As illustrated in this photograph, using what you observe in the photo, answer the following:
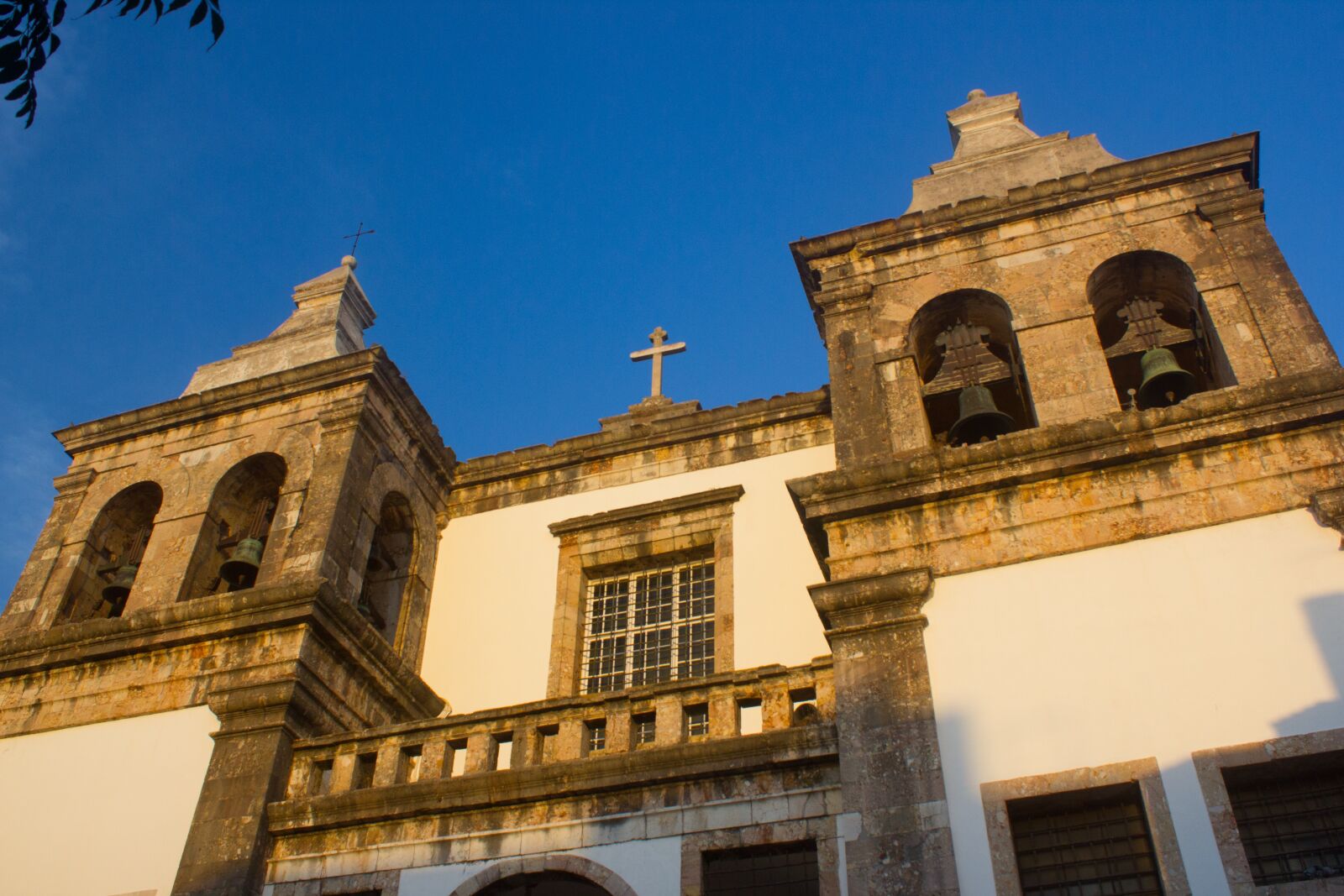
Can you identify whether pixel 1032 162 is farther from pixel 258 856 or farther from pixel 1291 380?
→ pixel 258 856

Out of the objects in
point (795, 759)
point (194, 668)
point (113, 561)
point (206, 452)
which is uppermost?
point (206, 452)

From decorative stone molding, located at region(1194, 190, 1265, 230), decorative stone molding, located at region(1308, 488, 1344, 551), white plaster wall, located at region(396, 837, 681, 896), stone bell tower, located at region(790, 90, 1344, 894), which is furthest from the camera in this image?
decorative stone molding, located at region(1194, 190, 1265, 230)

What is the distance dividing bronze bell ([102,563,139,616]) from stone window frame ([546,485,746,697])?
4.13 metres

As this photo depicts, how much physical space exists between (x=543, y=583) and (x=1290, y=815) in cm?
723

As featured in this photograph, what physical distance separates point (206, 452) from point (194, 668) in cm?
294

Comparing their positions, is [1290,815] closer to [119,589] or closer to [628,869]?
[628,869]

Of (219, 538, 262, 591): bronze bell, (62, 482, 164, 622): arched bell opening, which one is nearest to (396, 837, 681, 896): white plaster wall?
(219, 538, 262, 591): bronze bell

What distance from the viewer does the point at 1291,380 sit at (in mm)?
9086

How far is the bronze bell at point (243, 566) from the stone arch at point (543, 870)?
13.2ft

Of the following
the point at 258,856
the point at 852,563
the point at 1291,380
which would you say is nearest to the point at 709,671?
the point at 852,563

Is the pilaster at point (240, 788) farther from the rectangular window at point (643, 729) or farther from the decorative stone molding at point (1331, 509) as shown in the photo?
the decorative stone molding at point (1331, 509)

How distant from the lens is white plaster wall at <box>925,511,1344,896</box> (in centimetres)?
775

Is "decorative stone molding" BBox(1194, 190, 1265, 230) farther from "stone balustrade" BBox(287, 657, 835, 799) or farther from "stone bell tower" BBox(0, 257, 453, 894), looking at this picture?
"stone bell tower" BBox(0, 257, 453, 894)

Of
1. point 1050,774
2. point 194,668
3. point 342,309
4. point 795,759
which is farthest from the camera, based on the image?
point 342,309
